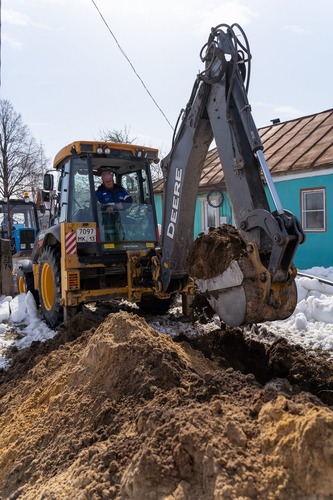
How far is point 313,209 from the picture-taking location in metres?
11.5

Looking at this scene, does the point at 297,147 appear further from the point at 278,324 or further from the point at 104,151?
the point at 104,151

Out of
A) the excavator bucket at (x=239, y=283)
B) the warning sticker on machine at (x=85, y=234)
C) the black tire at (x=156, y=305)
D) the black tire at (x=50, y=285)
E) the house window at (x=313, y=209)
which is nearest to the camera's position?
the excavator bucket at (x=239, y=283)

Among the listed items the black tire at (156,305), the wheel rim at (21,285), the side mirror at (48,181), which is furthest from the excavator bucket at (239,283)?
the wheel rim at (21,285)

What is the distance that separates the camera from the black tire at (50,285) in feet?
22.3

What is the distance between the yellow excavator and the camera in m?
4.04

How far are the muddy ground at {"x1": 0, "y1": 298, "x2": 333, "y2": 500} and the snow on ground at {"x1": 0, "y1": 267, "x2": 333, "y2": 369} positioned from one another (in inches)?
58.0

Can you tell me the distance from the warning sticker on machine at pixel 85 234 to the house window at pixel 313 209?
6874 mm

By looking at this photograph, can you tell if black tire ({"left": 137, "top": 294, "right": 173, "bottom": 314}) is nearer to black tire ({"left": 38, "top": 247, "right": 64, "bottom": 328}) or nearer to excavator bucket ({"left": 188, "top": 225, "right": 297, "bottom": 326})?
black tire ({"left": 38, "top": 247, "right": 64, "bottom": 328})

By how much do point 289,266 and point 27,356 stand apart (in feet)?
11.4

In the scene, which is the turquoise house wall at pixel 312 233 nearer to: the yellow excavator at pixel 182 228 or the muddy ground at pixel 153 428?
the yellow excavator at pixel 182 228

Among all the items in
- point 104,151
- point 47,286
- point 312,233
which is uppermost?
point 104,151

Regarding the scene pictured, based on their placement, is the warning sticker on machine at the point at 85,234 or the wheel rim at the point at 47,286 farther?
the wheel rim at the point at 47,286

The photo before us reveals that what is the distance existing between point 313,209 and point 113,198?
21.7 ft

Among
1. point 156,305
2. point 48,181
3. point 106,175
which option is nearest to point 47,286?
point 48,181
